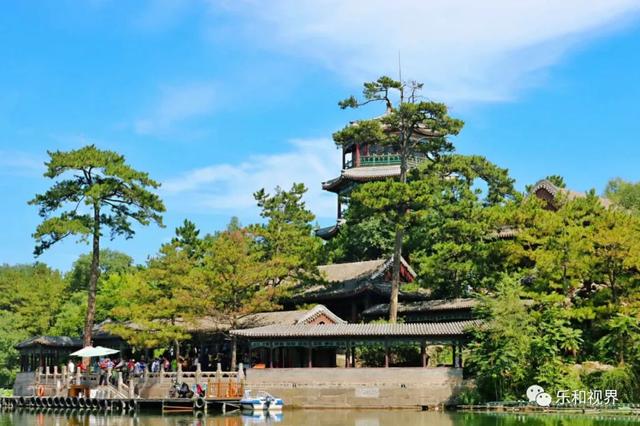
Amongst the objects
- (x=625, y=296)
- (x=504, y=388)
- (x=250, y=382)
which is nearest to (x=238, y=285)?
(x=250, y=382)

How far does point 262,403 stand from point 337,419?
406 centimetres

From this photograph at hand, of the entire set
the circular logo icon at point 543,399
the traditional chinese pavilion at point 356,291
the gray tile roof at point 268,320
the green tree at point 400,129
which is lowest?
the circular logo icon at point 543,399

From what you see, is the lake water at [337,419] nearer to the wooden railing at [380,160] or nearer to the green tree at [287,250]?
the green tree at [287,250]

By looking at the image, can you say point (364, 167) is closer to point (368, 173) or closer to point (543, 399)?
point (368, 173)

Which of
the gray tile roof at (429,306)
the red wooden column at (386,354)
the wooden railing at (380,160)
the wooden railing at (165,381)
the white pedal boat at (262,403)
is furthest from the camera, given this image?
the wooden railing at (380,160)

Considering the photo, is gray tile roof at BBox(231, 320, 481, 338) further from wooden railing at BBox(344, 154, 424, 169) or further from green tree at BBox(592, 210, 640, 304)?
wooden railing at BBox(344, 154, 424, 169)

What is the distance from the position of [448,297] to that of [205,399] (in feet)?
36.6

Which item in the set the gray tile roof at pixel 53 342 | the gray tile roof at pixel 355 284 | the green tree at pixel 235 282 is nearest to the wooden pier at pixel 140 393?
the green tree at pixel 235 282

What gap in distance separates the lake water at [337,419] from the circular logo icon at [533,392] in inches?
51.8

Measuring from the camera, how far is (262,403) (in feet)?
94.6

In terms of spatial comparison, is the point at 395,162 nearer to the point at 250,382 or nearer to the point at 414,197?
the point at 414,197

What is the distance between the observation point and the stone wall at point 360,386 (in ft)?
96.8

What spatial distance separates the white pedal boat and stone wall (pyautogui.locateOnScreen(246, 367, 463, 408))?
6.03ft

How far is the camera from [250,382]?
31781 mm
